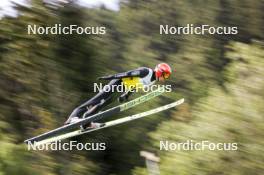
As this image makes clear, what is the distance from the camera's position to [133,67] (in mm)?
10539

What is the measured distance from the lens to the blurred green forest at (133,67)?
719cm

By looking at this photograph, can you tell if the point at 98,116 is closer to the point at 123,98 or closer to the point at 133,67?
the point at 123,98

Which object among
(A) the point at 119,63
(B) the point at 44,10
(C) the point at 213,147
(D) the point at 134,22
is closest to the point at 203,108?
(C) the point at 213,147

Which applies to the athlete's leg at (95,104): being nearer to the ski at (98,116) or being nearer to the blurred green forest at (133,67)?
the ski at (98,116)

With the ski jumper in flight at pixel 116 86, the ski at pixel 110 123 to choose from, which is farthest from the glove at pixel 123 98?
the ski at pixel 110 123

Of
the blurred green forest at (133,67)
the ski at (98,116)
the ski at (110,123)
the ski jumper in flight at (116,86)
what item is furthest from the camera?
the ski at (110,123)

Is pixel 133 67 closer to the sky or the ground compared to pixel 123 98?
closer to the sky

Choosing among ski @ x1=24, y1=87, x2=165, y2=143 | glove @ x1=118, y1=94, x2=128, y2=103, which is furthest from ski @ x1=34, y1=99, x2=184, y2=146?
glove @ x1=118, y1=94, x2=128, y2=103

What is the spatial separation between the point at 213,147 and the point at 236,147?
33 centimetres

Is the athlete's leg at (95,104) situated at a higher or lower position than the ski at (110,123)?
higher

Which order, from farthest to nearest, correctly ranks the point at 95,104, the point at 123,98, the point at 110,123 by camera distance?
the point at 110,123
the point at 95,104
the point at 123,98

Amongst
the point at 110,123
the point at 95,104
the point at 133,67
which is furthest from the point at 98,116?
the point at 133,67

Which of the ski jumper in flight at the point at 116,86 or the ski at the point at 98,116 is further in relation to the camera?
the ski at the point at 98,116

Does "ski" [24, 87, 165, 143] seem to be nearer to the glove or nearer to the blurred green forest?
the glove
